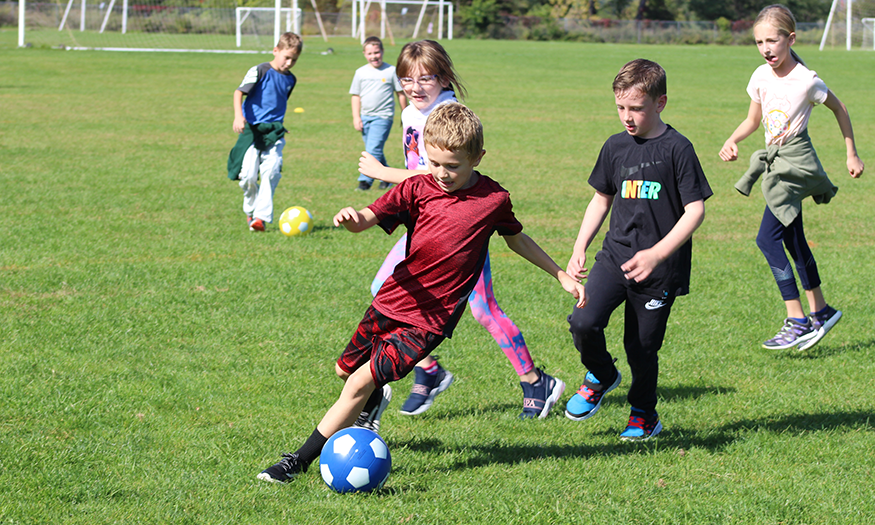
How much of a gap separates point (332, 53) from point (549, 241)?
3352 cm

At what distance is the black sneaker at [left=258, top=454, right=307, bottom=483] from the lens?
3.92m

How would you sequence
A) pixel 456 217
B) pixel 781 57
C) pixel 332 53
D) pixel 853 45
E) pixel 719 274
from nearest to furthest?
pixel 456 217 < pixel 781 57 < pixel 719 274 < pixel 332 53 < pixel 853 45

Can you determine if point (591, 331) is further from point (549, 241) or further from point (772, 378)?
point (549, 241)

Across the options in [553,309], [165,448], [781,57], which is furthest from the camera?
[553,309]

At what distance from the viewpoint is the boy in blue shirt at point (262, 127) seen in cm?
935

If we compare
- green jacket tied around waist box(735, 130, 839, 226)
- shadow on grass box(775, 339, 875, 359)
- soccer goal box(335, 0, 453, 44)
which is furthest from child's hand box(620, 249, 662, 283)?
soccer goal box(335, 0, 453, 44)

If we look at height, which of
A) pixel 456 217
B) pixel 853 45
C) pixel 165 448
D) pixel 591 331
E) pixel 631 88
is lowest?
pixel 165 448

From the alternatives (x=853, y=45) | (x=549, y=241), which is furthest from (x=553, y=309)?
(x=853, y=45)

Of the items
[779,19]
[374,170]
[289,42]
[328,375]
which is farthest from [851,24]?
[374,170]

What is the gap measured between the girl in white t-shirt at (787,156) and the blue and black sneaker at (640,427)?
1.86 metres

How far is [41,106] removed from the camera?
67.8 feet

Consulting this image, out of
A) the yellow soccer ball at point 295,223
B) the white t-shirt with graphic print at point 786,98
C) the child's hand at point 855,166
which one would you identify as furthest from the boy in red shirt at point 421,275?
the yellow soccer ball at point 295,223

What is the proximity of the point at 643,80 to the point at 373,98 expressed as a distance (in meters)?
8.78

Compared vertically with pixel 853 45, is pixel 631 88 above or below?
below
